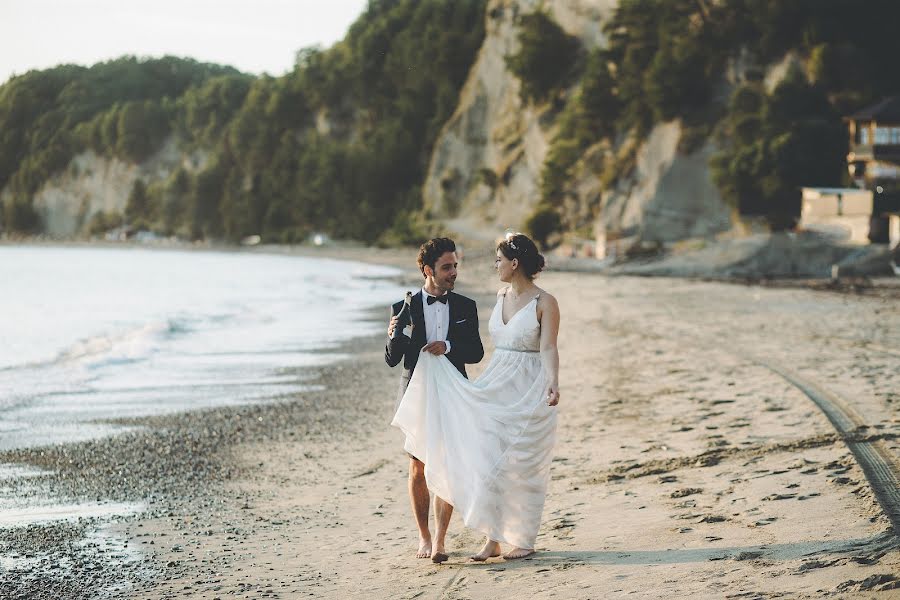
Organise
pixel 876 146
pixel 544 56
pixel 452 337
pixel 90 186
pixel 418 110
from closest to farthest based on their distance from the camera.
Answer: pixel 452 337 < pixel 876 146 < pixel 544 56 < pixel 418 110 < pixel 90 186

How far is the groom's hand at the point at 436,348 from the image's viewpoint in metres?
4.99

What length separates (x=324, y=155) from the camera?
3625 inches

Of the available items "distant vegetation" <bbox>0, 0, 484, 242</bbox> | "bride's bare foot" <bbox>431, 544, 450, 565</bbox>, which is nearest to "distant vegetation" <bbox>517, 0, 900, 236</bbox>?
"distant vegetation" <bbox>0, 0, 484, 242</bbox>

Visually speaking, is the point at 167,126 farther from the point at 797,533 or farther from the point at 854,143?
the point at 797,533

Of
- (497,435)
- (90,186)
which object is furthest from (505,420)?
(90,186)

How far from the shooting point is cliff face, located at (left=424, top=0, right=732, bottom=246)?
4816cm

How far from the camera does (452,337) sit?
16.8 ft

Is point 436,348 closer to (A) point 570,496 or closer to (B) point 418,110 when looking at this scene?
(A) point 570,496

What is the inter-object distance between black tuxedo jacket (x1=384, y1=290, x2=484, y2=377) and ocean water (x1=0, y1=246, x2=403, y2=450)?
5.39 metres

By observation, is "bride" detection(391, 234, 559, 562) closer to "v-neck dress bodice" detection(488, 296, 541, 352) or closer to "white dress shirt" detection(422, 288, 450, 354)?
"v-neck dress bodice" detection(488, 296, 541, 352)

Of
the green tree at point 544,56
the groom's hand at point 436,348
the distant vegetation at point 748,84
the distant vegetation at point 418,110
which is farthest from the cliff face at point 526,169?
the groom's hand at point 436,348

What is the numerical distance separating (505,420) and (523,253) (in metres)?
0.90

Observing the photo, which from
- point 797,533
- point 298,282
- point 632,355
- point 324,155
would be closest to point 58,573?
point 797,533

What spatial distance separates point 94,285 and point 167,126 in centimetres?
9198
